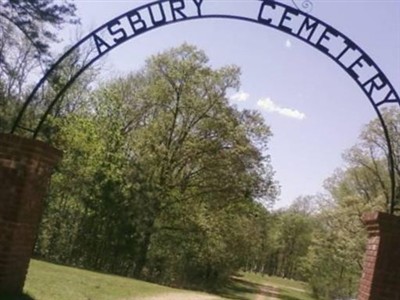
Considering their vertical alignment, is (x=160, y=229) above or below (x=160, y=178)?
below

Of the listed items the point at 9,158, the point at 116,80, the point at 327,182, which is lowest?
the point at 9,158

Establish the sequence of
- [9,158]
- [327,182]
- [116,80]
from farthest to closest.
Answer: [327,182]
[116,80]
[9,158]

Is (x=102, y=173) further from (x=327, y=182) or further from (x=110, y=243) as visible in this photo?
(x=327, y=182)

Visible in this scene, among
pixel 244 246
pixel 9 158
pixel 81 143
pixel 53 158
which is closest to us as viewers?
pixel 9 158

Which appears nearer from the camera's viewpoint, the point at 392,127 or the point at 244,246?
the point at 392,127

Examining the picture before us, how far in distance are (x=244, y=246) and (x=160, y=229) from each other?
521 cm

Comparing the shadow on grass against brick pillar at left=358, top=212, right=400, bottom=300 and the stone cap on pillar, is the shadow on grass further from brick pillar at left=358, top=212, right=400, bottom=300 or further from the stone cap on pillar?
the stone cap on pillar

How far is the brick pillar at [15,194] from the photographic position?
694 cm

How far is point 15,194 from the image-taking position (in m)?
6.98

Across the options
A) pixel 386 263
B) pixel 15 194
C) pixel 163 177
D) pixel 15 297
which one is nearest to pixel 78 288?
pixel 15 297

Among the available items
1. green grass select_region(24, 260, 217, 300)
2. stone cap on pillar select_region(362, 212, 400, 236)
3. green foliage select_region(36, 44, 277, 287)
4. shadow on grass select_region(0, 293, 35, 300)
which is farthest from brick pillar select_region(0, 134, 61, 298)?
green foliage select_region(36, 44, 277, 287)

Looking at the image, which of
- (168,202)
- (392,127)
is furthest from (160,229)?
(392,127)

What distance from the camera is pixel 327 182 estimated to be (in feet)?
126

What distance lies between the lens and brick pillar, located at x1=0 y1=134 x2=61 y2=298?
6941mm
